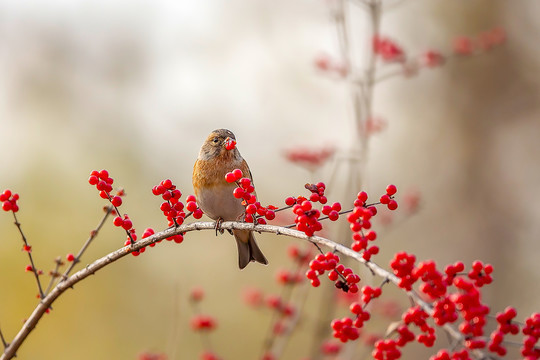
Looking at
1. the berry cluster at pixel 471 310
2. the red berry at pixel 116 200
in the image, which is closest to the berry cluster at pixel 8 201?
the red berry at pixel 116 200

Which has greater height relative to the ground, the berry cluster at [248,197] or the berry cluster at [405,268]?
the berry cluster at [248,197]

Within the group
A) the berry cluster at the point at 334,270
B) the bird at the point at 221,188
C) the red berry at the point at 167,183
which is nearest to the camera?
the berry cluster at the point at 334,270

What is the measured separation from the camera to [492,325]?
859 cm

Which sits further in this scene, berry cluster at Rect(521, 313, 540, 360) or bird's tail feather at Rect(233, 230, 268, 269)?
bird's tail feather at Rect(233, 230, 268, 269)

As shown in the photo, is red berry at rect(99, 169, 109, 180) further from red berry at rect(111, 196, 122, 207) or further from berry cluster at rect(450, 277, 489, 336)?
berry cluster at rect(450, 277, 489, 336)

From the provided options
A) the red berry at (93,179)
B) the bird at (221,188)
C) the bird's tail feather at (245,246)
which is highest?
the bird at (221,188)

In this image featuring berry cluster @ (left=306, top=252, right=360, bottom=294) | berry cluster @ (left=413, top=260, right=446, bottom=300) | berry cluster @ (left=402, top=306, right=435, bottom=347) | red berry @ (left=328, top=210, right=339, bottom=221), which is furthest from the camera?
red berry @ (left=328, top=210, right=339, bottom=221)

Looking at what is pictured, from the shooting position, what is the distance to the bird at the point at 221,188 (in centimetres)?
424

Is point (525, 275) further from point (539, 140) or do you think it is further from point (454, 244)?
point (539, 140)

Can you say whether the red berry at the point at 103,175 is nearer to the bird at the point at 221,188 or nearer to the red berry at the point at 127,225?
the red berry at the point at 127,225

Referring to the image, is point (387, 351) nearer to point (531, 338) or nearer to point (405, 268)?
point (405, 268)

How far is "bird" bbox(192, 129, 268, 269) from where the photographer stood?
13.9 feet

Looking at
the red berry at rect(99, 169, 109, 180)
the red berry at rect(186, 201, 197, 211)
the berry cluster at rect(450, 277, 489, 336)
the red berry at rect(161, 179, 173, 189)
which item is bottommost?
the berry cluster at rect(450, 277, 489, 336)

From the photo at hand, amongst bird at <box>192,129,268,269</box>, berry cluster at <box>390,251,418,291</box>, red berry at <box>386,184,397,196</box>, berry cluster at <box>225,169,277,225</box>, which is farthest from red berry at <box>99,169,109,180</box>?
bird at <box>192,129,268,269</box>
